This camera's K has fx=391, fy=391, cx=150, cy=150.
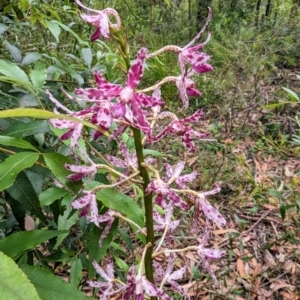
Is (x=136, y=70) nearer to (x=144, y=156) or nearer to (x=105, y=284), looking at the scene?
(x=105, y=284)

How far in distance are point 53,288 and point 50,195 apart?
28 cm

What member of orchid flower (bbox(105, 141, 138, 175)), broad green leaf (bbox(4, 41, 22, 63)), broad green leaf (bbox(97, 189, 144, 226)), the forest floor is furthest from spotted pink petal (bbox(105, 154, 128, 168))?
the forest floor

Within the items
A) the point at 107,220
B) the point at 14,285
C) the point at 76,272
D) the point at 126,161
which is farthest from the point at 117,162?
the point at 14,285

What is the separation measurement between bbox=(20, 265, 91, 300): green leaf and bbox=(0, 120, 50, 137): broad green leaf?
0.41 m

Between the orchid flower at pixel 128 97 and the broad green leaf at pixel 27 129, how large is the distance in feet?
1.10

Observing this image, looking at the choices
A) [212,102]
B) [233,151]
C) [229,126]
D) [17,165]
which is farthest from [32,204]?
[212,102]

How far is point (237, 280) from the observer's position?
257 centimetres

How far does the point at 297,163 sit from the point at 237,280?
1622 mm

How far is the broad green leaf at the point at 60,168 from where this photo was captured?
92 cm

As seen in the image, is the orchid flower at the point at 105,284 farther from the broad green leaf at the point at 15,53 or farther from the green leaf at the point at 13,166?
the broad green leaf at the point at 15,53

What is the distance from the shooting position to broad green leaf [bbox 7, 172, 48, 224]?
1030 mm

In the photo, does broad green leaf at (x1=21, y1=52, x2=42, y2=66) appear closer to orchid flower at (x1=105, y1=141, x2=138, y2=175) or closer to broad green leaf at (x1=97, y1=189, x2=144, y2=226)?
orchid flower at (x1=105, y1=141, x2=138, y2=175)

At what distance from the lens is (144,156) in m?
1.92

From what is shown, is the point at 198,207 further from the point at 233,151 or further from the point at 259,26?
the point at 259,26
